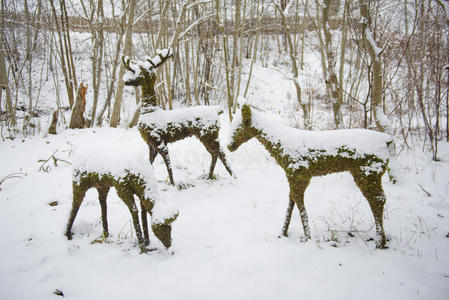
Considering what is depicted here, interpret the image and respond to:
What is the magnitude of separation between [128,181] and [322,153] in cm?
181

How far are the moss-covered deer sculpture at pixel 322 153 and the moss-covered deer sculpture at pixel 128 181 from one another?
93 centimetres

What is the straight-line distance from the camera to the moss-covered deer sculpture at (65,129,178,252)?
6.38ft

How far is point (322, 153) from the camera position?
7.09 feet

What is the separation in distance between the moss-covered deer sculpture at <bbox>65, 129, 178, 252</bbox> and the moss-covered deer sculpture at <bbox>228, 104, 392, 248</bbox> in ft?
3.06

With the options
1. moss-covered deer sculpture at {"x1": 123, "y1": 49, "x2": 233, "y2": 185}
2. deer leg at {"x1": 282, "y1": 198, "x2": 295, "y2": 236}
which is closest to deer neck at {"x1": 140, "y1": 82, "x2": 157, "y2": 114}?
moss-covered deer sculpture at {"x1": 123, "y1": 49, "x2": 233, "y2": 185}

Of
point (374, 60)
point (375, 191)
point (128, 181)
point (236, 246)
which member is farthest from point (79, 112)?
point (375, 191)

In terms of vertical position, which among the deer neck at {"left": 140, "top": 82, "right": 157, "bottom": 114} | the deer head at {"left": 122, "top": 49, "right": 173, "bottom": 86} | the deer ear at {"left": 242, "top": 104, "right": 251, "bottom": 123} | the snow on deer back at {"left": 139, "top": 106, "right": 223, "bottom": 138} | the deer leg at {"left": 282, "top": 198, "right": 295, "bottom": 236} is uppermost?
the deer head at {"left": 122, "top": 49, "right": 173, "bottom": 86}

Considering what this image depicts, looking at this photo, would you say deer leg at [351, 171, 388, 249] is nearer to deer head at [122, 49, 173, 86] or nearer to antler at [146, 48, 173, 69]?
deer head at [122, 49, 173, 86]

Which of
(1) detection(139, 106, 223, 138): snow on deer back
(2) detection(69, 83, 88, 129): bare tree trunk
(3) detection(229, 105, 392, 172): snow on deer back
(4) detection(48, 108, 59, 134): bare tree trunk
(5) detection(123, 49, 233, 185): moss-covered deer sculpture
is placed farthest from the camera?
(2) detection(69, 83, 88, 129): bare tree trunk

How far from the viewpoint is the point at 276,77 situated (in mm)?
14391

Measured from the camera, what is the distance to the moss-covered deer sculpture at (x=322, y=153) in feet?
6.79

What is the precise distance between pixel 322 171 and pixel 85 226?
271 cm

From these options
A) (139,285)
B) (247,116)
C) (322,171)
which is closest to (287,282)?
(322,171)

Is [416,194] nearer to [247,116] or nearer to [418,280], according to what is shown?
[418,280]
